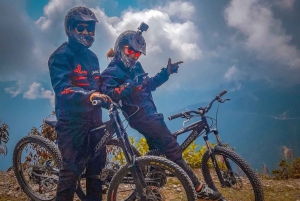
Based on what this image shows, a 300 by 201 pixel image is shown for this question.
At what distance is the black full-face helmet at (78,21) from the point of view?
3141mm

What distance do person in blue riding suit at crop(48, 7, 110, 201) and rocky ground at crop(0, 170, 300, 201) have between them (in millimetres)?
1784

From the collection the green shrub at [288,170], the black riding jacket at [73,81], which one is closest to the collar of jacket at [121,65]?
the black riding jacket at [73,81]

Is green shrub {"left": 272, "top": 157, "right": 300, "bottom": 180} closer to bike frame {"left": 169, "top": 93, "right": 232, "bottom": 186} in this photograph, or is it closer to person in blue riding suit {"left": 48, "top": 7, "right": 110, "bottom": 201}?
bike frame {"left": 169, "top": 93, "right": 232, "bottom": 186}

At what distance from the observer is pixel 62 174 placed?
2.92m

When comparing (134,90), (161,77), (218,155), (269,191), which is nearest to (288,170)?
(269,191)

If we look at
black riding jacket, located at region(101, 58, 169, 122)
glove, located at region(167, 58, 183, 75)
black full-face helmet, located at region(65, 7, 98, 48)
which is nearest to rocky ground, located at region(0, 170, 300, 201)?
black riding jacket, located at region(101, 58, 169, 122)

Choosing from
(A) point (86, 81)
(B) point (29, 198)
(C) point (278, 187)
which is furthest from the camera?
(C) point (278, 187)

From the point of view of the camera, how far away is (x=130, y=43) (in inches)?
143

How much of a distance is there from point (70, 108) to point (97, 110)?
487 millimetres

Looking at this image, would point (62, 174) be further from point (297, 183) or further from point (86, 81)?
point (297, 183)

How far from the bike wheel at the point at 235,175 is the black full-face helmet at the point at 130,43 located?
205 centimetres

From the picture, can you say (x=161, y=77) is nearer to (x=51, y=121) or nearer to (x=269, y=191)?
(x=51, y=121)

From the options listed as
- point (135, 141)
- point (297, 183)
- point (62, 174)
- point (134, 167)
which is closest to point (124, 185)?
point (134, 167)

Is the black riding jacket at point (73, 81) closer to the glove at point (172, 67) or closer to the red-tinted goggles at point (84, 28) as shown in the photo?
the red-tinted goggles at point (84, 28)
